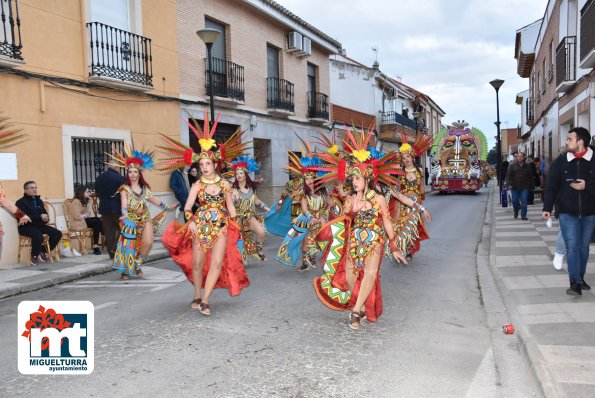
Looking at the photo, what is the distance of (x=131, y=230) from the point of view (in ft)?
26.2

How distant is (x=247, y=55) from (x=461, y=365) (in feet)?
50.1

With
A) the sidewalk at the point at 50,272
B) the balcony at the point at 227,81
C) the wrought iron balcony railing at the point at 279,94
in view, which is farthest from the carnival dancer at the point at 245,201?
the wrought iron balcony railing at the point at 279,94

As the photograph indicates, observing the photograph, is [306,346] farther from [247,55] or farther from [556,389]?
[247,55]

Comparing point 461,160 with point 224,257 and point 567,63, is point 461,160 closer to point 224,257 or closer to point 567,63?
point 567,63

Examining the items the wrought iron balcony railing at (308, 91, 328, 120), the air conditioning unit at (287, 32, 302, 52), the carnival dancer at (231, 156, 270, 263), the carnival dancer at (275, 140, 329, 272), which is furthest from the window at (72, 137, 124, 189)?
the wrought iron balcony railing at (308, 91, 328, 120)

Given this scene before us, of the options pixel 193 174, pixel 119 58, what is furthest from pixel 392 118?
pixel 119 58

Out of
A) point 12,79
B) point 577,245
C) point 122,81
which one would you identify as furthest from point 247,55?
point 577,245

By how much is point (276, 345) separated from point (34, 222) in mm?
6745

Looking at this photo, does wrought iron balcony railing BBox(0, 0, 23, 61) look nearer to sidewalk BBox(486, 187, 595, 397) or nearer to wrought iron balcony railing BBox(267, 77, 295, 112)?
sidewalk BBox(486, 187, 595, 397)

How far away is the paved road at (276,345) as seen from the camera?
3840mm

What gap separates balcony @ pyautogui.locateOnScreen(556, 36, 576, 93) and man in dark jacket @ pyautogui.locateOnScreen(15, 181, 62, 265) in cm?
1372

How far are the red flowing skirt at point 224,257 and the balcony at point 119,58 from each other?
669 centimetres

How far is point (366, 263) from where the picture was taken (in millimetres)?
5234

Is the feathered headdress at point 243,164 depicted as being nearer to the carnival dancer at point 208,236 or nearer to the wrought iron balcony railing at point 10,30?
the carnival dancer at point 208,236
